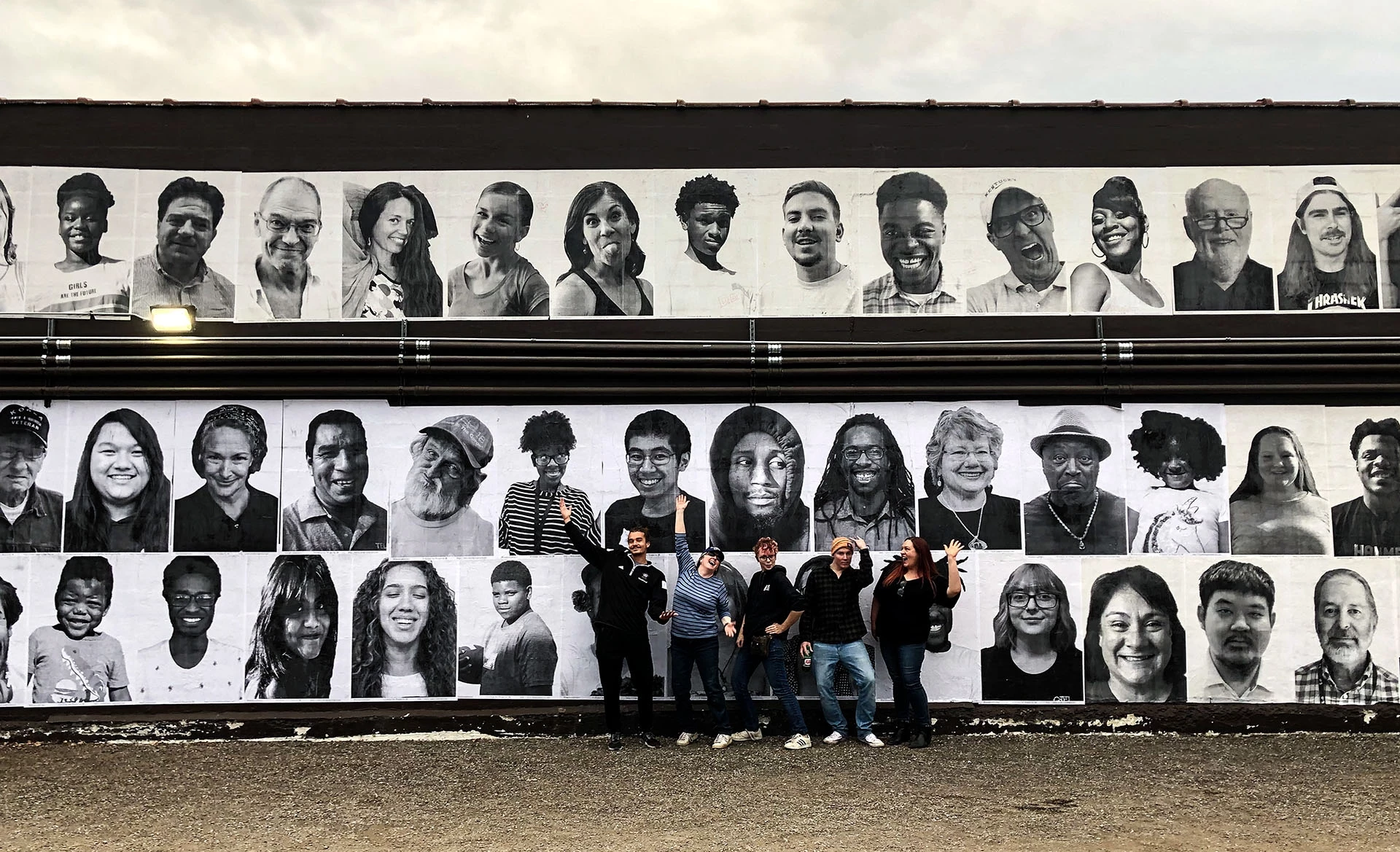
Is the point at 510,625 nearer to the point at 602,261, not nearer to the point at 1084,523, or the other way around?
the point at 602,261

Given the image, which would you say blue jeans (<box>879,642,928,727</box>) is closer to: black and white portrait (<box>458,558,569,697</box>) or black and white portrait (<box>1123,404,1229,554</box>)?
black and white portrait (<box>1123,404,1229,554</box>)

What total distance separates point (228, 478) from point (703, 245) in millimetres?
5051

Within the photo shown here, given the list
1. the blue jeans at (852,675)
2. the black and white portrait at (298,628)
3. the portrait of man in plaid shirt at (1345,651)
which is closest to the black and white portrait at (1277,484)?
the portrait of man in plaid shirt at (1345,651)

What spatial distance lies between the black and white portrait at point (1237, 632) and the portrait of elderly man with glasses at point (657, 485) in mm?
4666

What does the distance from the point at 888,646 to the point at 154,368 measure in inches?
287

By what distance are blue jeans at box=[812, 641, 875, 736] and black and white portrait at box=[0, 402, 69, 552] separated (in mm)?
7162

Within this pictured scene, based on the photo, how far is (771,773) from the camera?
820 cm

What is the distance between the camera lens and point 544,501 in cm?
999

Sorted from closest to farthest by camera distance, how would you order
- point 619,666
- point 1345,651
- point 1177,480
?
point 619,666 < point 1345,651 < point 1177,480

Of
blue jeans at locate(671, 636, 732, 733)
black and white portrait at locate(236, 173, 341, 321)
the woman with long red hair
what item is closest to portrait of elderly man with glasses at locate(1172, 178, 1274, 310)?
the woman with long red hair

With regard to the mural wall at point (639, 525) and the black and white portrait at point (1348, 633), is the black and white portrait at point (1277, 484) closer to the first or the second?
the mural wall at point (639, 525)

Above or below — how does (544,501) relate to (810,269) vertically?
below

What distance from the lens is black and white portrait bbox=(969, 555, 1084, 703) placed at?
980 centimetres

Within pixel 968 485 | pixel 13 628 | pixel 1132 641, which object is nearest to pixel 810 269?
pixel 968 485
